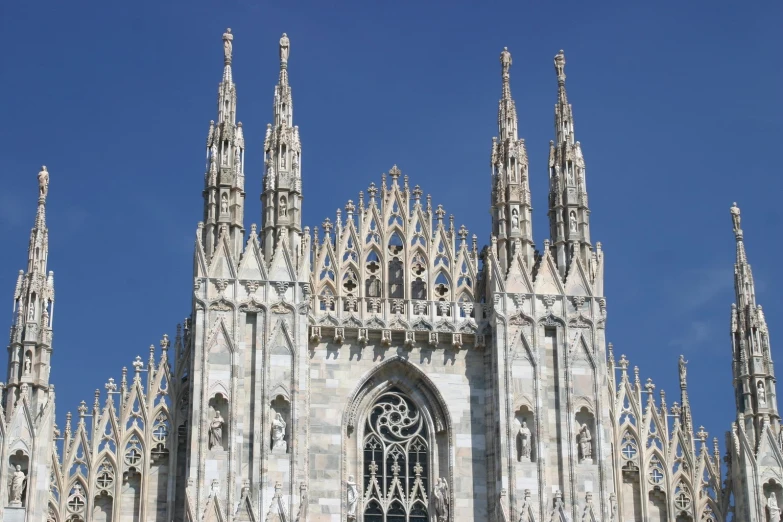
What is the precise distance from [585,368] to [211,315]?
23.1ft

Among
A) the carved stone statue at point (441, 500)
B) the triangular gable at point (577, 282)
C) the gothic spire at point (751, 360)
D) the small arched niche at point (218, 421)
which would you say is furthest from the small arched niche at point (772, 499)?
the small arched niche at point (218, 421)

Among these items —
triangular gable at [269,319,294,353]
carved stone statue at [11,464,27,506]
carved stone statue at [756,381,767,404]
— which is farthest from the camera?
carved stone statue at [756,381,767,404]

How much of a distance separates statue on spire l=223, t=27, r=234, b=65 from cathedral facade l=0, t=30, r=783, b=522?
0.85 metres

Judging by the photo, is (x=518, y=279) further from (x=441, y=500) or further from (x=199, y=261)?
(x=199, y=261)

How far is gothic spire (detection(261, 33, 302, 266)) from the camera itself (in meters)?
36.5

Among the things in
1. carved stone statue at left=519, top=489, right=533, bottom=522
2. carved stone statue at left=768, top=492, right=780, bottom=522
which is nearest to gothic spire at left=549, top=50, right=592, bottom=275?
carved stone statue at left=519, top=489, right=533, bottom=522

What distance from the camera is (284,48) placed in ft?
127

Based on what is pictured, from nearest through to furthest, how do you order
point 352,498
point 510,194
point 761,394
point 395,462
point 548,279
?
1. point 352,498
2. point 395,462
3. point 761,394
4. point 548,279
5. point 510,194

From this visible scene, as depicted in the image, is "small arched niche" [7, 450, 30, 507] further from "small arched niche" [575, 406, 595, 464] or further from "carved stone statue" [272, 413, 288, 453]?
"small arched niche" [575, 406, 595, 464]

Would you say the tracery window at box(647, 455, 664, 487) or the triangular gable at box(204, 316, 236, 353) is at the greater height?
the triangular gable at box(204, 316, 236, 353)

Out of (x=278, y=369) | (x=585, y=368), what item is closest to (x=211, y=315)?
(x=278, y=369)

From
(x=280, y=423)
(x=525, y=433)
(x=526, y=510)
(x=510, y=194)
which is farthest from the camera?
(x=510, y=194)

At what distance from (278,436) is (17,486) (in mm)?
4662

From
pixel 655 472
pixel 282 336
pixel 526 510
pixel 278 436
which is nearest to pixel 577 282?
pixel 655 472
